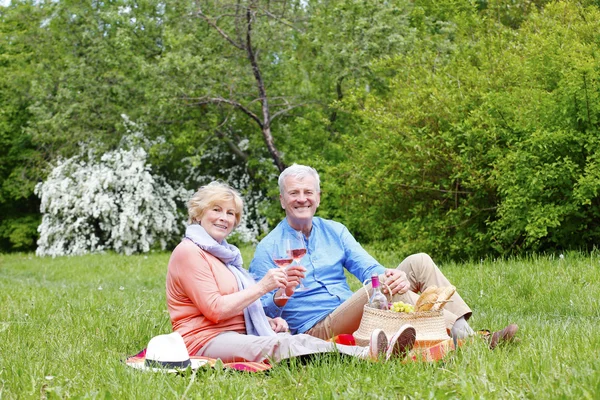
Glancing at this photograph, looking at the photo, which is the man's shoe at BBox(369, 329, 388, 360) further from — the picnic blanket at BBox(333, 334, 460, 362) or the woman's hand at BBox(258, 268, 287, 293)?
the woman's hand at BBox(258, 268, 287, 293)

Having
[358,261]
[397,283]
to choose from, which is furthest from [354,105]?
[397,283]

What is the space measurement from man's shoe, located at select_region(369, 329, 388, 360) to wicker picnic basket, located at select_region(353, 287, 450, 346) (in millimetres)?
168

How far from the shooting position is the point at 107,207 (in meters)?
18.6

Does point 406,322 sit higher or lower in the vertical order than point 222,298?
lower

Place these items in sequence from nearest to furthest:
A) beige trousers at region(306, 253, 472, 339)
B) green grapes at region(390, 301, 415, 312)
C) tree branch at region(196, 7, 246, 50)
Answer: green grapes at region(390, 301, 415, 312)
beige trousers at region(306, 253, 472, 339)
tree branch at region(196, 7, 246, 50)

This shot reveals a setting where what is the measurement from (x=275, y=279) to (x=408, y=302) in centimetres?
97

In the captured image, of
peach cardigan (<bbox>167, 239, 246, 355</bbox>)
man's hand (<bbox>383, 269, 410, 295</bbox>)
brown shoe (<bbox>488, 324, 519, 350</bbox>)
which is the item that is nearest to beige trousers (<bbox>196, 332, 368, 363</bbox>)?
peach cardigan (<bbox>167, 239, 246, 355</bbox>)

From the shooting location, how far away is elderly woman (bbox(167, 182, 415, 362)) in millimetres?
4289

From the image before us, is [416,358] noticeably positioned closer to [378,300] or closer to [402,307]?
[402,307]

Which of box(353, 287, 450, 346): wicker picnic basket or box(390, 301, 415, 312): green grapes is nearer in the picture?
box(353, 287, 450, 346): wicker picnic basket

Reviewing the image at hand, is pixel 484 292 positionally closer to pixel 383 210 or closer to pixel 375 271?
pixel 375 271

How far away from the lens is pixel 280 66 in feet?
63.0

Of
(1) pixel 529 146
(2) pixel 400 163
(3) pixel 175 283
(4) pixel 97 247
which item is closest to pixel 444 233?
(2) pixel 400 163

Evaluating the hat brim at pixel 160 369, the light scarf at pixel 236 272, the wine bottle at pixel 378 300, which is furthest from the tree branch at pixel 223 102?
the hat brim at pixel 160 369
